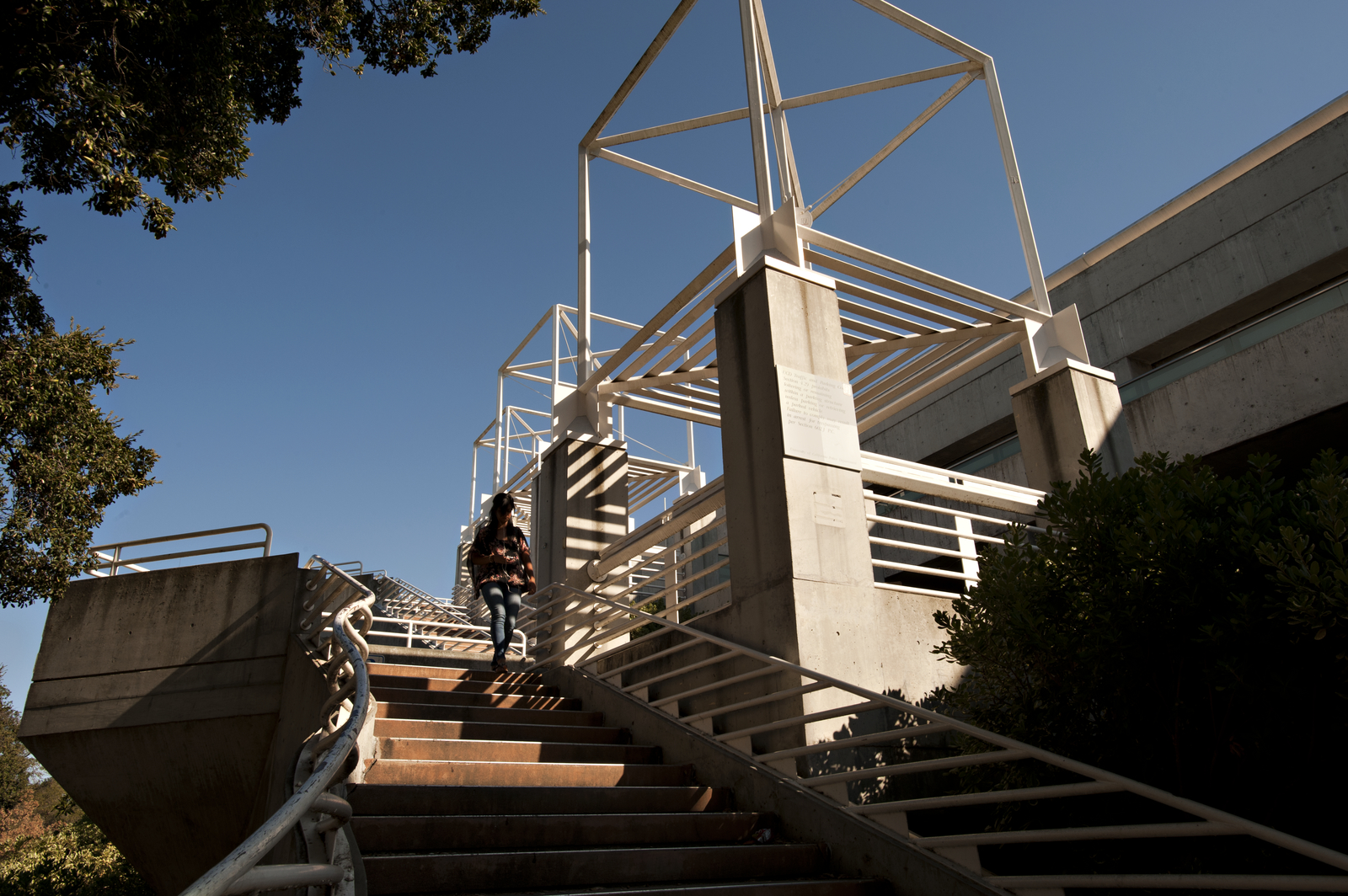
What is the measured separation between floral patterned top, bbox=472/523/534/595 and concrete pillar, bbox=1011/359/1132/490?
5842 millimetres

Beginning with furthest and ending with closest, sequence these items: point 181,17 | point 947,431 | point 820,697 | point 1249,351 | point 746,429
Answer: point 947,431 → point 1249,351 → point 181,17 → point 746,429 → point 820,697

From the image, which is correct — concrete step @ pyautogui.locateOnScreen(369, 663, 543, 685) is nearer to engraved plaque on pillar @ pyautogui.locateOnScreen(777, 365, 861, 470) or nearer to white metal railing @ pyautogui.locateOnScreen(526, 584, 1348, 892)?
white metal railing @ pyautogui.locateOnScreen(526, 584, 1348, 892)

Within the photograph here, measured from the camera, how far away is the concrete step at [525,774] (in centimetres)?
511

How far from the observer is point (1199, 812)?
9.51 feet

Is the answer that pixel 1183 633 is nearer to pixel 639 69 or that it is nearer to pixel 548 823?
pixel 548 823

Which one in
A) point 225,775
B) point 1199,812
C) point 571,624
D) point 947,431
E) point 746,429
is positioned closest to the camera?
point 1199,812

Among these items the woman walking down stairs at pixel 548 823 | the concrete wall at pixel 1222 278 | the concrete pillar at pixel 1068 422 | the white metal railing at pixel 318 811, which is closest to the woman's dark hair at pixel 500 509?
the white metal railing at pixel 318 811

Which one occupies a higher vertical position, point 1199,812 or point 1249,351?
point 1249,351

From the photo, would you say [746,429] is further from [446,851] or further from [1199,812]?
[1199,812]

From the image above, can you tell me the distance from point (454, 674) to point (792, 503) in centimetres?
405

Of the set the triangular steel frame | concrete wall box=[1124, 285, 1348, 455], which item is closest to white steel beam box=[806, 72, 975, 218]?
the triangular steel frame

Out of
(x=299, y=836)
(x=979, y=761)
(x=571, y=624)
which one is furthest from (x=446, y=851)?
(x=571, y=624)

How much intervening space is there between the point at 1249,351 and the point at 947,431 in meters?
8.06

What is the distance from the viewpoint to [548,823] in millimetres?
4539
